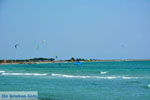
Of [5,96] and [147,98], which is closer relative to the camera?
[5,96]

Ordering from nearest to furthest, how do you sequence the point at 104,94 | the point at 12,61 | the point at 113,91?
the point at 104,94
the point at 113,91
the point at 12,61

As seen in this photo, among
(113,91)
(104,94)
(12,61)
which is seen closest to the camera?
(104,94)

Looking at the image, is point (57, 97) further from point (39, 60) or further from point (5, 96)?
point (39, 60)

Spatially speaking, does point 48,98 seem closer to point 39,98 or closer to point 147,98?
point 39,98

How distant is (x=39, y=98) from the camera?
879 inches

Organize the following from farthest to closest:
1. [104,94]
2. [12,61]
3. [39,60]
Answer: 1. [39,60]
2. [12,61]
3. [104,94]

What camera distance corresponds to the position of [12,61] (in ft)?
563

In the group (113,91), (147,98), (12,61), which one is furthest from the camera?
(12,61)

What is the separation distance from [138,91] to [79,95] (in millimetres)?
5278

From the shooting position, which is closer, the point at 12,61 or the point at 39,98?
the point at 39,98

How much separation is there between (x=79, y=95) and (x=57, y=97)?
1.83 m

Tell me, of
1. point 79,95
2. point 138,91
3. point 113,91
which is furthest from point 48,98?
point 138,91

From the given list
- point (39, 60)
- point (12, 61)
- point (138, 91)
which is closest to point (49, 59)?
point (39, 60)

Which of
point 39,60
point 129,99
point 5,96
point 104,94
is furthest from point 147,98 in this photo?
point 39,60
